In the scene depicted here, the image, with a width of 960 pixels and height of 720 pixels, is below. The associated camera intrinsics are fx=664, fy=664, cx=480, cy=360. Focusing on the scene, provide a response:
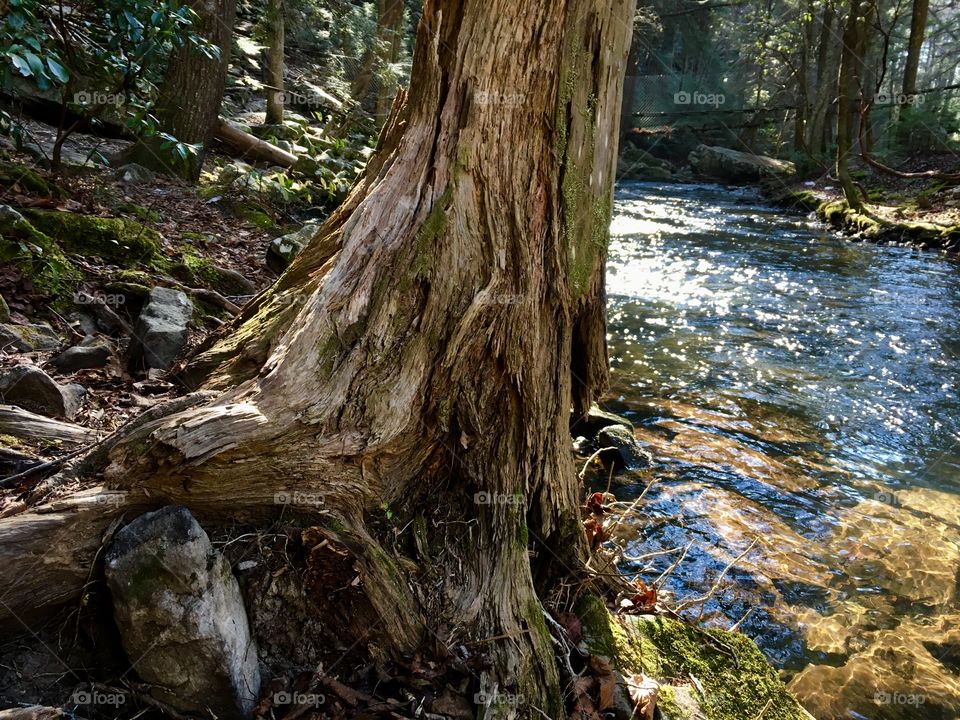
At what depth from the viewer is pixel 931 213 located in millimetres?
15219

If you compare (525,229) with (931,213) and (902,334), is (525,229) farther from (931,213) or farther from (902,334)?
(931,213)

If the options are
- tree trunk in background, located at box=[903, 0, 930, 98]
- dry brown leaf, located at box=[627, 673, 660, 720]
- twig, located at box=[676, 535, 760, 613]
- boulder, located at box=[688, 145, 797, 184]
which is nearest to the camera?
dry brown leaf, located at box=[627, 673, 660, 720]

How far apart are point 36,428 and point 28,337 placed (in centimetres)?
136

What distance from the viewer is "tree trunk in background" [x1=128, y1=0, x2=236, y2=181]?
7.90m

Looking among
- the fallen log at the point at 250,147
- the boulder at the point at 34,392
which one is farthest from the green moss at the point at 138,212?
the fallen log at the point at 250,147

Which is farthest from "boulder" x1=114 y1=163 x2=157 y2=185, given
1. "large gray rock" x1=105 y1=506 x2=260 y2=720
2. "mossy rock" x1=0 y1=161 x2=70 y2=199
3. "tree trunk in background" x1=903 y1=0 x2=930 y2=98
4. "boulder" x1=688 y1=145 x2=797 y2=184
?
"boulder" x1=688 y1=145 x2=797 y2=184

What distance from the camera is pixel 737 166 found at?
91.3ft

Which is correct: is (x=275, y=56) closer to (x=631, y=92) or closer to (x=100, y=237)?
(x=100, y=237)

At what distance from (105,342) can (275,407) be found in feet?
7.14

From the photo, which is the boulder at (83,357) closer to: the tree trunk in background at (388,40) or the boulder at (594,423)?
the boulder at (594,423)

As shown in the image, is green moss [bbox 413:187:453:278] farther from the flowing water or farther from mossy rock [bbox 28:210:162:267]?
mossy rock [bbox 28:210:162:267]

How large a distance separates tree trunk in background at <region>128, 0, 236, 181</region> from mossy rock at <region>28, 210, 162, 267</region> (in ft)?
9.23

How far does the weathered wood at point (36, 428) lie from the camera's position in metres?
2.79

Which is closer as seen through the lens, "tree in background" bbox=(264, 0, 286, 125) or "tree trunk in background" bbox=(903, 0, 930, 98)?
"tree in background" bbox=(264, 0, 286, 125)
